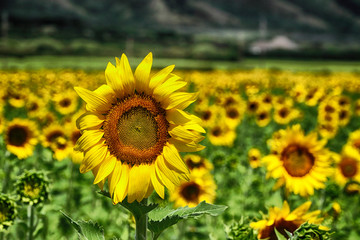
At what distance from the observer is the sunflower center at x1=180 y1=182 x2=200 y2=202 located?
13.7 feet

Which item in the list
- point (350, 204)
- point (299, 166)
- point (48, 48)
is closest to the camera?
point (299, 166)

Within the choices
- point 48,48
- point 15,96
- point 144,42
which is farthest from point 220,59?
point 15,96

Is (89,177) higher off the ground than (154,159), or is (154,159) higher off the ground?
(154,159)

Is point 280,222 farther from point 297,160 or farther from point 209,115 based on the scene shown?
point 209,115

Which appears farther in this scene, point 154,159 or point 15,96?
point 15,96

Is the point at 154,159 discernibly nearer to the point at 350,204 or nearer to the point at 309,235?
the point at 309,235

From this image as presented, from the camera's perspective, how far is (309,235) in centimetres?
170

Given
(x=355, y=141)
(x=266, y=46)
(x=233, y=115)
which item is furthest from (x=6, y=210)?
(x=266, y=46)

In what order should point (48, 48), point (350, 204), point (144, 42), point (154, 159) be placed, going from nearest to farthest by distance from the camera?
1. point (154, 159)
2. point (350, 204)
3. point (48, 48)
4. point (144, 42)

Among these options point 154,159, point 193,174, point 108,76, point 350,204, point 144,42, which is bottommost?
point 350,204

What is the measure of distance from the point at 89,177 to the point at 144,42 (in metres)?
67.9

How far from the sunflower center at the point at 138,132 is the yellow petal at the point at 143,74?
0.15 ft

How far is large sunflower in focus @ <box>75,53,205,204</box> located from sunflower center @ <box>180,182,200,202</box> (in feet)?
7.90

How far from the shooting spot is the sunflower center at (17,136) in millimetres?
4324
